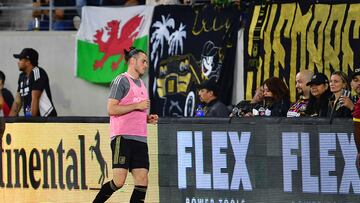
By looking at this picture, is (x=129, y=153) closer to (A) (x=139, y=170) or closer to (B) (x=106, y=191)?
(A) (x=139, y=170)

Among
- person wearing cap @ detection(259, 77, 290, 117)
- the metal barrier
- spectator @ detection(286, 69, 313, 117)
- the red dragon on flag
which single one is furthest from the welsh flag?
spectator @ detection(286, 69, 313, 117)

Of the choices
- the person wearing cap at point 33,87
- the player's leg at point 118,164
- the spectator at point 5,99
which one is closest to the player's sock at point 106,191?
the player's leg at point 118,164

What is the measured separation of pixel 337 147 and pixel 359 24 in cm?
308

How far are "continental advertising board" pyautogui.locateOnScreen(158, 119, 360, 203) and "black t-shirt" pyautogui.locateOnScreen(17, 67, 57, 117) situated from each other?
2.90 metres

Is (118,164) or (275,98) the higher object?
(275,98)

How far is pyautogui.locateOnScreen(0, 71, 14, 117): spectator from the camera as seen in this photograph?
1816 cm

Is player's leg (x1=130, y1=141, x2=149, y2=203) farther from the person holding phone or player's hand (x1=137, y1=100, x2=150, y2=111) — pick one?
the person holding phone

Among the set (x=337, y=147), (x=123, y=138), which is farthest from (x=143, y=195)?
(x=337, y=147)

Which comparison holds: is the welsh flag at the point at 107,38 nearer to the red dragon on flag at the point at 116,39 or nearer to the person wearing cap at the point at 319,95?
the red dragon on flag at the point at 116,39

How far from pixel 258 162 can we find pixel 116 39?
5649 mm

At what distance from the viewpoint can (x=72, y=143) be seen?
49.0ft

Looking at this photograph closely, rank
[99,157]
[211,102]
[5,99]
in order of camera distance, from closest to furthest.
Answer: [99,157], [211,102], [5,99]

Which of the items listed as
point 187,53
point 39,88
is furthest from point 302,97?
point 39,88

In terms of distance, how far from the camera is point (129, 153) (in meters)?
12.9
